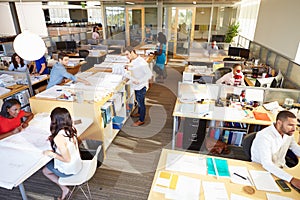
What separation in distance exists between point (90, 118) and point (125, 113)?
1.23 meters

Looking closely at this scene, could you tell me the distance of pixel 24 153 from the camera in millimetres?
2033

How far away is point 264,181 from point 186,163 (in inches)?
26.0

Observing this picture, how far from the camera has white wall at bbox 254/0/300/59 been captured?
3781mm

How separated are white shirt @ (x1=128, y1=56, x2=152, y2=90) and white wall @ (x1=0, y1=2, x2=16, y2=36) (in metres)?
7.14

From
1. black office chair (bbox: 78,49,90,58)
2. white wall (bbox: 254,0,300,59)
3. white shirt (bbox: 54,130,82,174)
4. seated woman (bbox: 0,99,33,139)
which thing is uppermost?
white wall (bbox: 254,0,300,59)

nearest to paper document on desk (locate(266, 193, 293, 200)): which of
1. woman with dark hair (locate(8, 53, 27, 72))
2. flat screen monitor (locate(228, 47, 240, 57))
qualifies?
woman with dark hair (locate(8, 53, 27, 72))

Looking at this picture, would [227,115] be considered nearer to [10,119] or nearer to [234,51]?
[10,119]

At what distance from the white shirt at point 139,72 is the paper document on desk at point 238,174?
232 cm

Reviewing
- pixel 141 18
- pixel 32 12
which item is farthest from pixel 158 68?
pixel 32 12

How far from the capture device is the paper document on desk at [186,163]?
1839mm

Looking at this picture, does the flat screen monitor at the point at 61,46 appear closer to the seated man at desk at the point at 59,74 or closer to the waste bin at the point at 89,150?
the seated man at desk at the point at 59,74

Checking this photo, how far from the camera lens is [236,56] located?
6.45 m

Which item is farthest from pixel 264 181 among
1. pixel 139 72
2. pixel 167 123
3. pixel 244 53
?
pixel 244 53

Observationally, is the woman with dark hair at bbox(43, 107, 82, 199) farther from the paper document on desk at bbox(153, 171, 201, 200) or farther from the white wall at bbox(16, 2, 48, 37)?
the white wall at bbox(16, 2, 48, 37)
